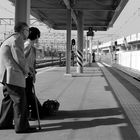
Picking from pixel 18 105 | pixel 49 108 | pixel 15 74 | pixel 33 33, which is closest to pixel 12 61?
pixel 15 74

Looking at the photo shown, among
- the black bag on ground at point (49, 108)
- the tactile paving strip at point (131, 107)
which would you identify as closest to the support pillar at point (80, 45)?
the tactile paving strip at point (131, 107)

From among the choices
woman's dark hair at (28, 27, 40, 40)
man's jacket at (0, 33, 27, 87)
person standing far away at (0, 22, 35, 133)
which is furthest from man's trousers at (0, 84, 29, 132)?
woman's dark hair at (28, 27, 40, 40)

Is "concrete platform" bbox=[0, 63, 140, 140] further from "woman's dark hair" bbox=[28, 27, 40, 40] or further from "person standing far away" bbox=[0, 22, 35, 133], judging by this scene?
"woman's dark hair" bbox=[28, 27, 40, 40]

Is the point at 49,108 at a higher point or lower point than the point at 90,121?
higher

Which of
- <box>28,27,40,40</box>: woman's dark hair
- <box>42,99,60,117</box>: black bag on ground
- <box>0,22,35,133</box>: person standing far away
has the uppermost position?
<box>28,27,40,40</box>: woman's dark hair

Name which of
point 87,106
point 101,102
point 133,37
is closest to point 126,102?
point 101,102

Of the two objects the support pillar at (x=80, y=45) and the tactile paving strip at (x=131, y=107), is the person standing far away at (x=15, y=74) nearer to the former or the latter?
the tactile paving strip at (x=131, y=107)

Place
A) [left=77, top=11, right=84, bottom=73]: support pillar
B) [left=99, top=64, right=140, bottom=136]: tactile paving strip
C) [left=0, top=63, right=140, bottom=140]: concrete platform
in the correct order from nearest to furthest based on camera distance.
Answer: [left=0, top=63, right=140, bottom=140]: concrete platform
[left=99, top=64, right=140, bottom=136]: tactile paving strip
[left=77, top=11, right=84, bottom=73]: support pillar

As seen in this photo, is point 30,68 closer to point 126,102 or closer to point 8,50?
point 8,50

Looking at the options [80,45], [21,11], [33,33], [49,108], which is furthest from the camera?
[80,45]

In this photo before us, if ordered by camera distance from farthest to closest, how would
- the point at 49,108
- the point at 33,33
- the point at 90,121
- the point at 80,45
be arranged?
the point at 80,45 → the point at 49,108 → the point at 90,121 → the point at 33,33

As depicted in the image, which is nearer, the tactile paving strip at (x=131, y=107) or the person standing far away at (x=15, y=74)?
the person standing far away at (x=15, y=74)

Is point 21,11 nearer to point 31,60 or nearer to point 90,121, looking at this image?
A: point 31,60

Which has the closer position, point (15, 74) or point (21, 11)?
point (15, 74)
